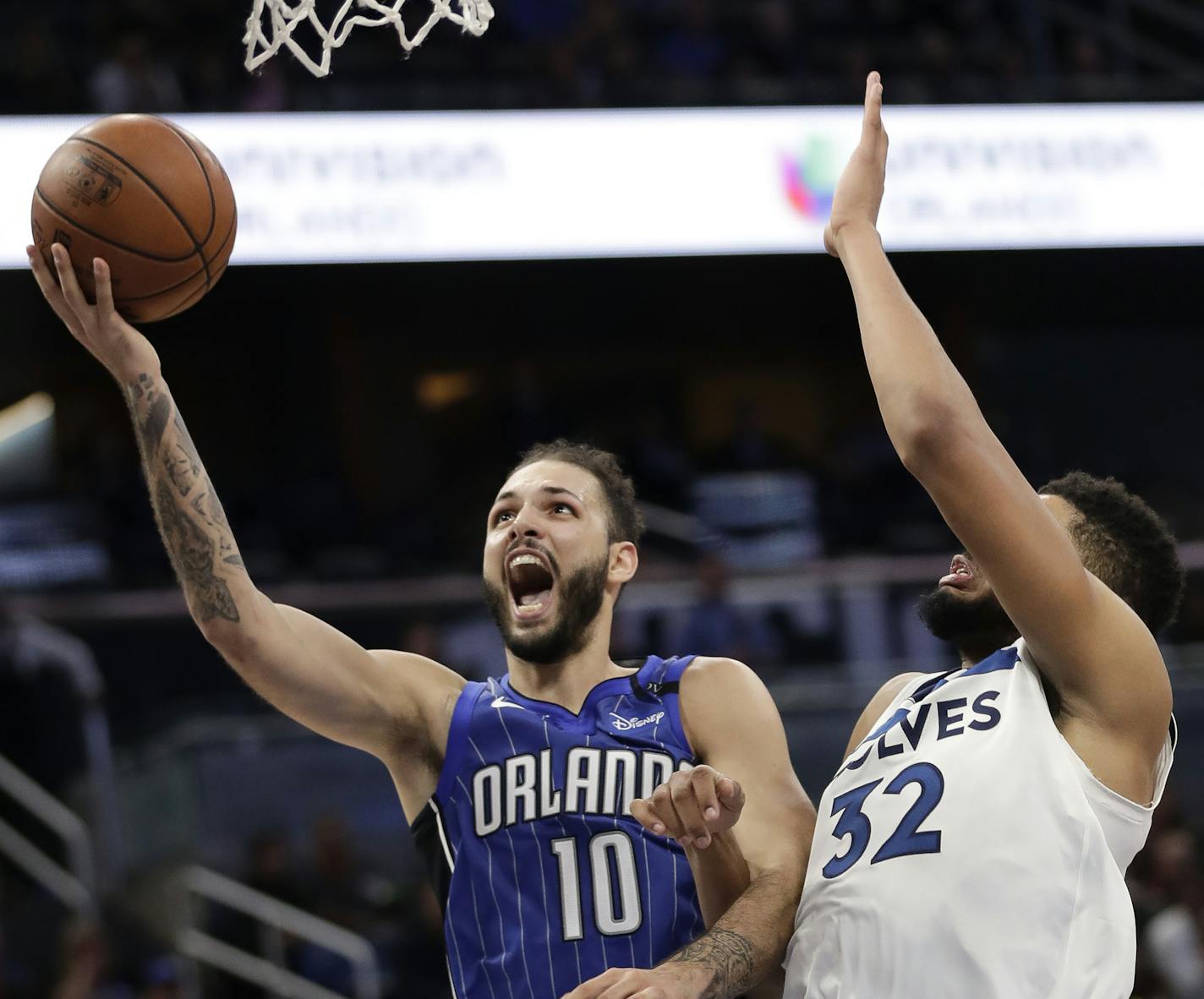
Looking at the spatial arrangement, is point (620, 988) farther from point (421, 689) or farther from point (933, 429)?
point (933, 429)

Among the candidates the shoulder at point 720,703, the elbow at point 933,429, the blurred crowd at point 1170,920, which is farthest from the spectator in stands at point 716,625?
the elbow at point 933,429

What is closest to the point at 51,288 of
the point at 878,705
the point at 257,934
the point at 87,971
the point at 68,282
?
the point at 68,282

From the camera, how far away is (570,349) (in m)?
16.0

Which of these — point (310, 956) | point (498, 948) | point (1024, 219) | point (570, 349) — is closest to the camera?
point (498, 948)

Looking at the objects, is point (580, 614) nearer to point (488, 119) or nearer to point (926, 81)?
point (488, 119)

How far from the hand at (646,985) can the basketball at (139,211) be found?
150 centimetres

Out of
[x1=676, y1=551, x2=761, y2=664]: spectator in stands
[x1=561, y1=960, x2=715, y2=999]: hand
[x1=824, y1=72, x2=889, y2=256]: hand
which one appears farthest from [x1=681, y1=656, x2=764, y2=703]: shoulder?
[x1=676, y1=551, x2=761, y2=664]: spectator in stands

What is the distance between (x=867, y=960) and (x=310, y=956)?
222 inches

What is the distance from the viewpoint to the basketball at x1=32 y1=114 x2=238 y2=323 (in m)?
3.06

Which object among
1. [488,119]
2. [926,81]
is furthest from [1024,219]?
[488,119]

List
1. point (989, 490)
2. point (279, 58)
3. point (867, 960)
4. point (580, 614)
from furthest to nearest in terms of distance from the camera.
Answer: point (279, 58), point (580, 614), point (867, 960), point (989, 490)

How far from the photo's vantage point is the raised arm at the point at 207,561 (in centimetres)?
300

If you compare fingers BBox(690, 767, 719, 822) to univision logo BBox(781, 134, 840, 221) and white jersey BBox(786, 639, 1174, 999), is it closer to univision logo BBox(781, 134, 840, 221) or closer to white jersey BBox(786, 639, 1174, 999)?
white jersey BBox(786, 639, 1174, 999)

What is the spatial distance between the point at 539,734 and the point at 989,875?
1.03m
